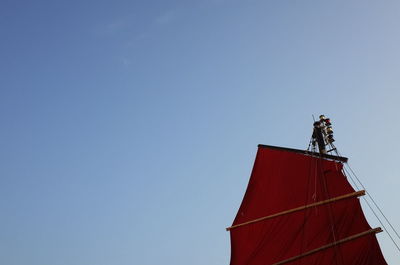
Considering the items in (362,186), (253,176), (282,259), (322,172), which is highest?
(253,176)

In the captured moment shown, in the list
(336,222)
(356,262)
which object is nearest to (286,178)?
(336,222)

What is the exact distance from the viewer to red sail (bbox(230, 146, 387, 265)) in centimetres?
2448

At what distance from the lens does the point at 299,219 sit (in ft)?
86.3

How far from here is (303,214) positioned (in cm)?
2627

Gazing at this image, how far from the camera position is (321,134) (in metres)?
28.4

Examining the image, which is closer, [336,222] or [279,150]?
[336,222]

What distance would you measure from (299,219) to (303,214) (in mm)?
488

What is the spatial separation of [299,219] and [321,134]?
7.20m

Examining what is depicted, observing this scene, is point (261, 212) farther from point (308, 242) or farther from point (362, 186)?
point (362, 186)

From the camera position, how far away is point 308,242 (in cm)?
2556

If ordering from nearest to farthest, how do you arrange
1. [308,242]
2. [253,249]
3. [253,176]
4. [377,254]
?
[377,254], [308,242], [253,249], [253,176]

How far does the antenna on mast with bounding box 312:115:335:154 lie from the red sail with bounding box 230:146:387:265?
141cm

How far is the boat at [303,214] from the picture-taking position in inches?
969

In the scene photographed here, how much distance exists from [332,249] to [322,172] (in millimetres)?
5636
